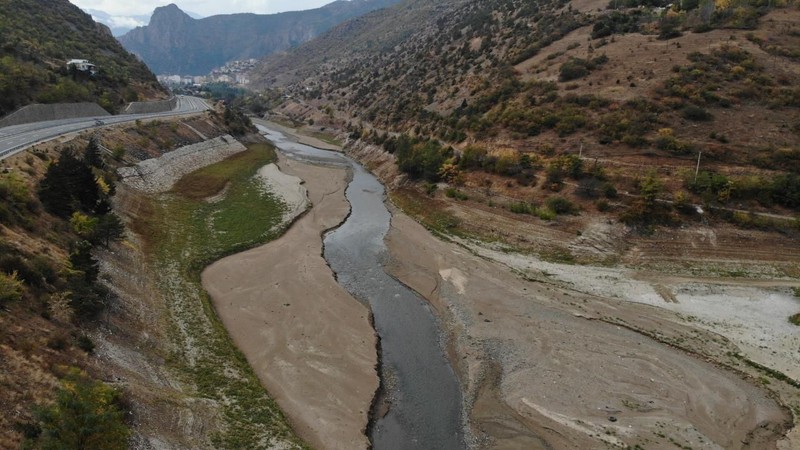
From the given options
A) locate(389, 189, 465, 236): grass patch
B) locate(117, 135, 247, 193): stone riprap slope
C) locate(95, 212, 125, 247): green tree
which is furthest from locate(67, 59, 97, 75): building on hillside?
locate(95, 212, 125, 247): green tree

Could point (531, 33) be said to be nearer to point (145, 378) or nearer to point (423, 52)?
point (423, 52)

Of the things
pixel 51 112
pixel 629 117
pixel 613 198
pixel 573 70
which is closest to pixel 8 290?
pixel 613 198

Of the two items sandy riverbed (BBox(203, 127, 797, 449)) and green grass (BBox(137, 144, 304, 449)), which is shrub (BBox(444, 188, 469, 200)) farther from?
green grass (BBox(137, 144, 304, 449))

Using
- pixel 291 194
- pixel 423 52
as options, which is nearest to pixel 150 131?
pixel 291 194

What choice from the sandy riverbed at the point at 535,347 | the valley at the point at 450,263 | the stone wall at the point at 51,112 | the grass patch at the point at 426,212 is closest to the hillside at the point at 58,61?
the valley at the point at 450,263

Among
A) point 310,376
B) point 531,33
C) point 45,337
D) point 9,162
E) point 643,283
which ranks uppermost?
point 531,33

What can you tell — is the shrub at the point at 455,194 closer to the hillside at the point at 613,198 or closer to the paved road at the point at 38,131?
the hillside at the point at 613,198

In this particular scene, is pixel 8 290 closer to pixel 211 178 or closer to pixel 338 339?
pixel 338 339
